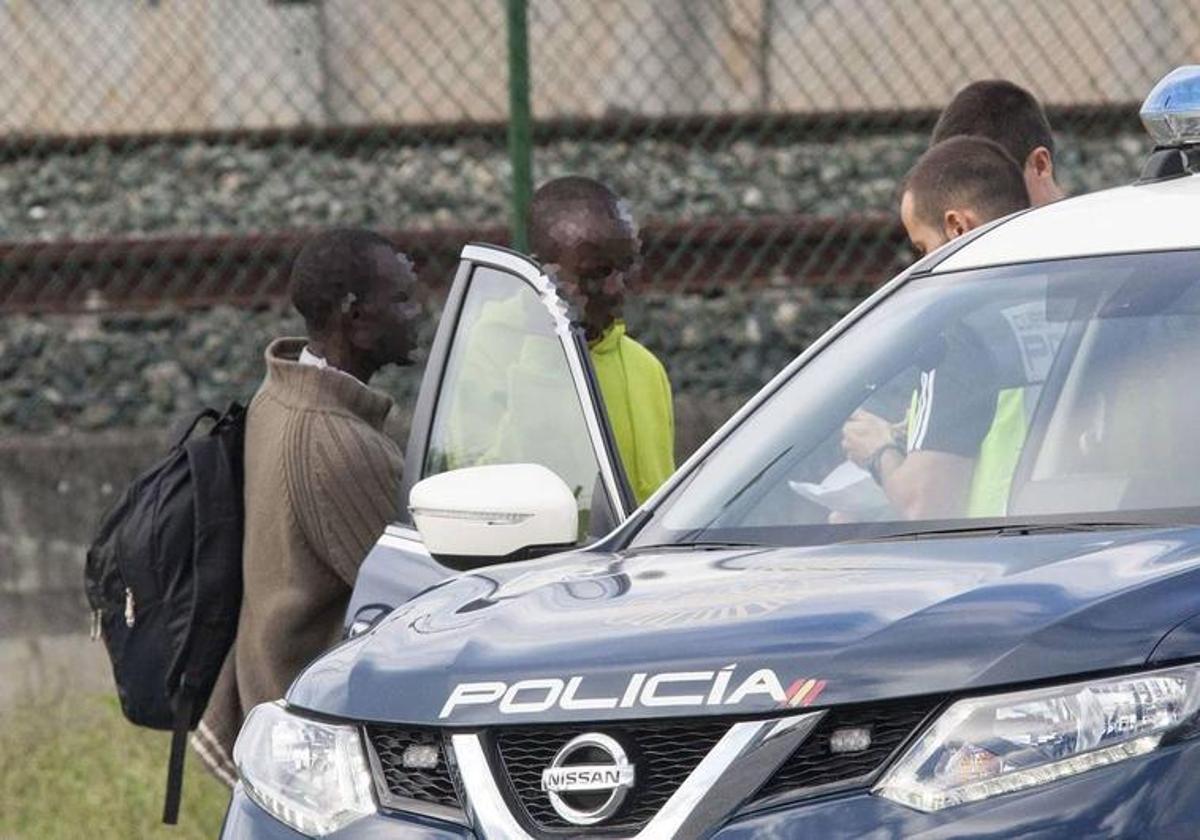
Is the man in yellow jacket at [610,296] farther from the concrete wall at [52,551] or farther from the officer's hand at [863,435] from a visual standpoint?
the concrete wall at [52,551]

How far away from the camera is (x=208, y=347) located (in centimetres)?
908

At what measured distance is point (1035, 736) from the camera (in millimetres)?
3137

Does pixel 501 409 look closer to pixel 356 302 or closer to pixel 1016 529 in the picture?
pixel 356 302

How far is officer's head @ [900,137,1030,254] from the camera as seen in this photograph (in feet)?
18.8

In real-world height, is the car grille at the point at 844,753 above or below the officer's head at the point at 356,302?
above

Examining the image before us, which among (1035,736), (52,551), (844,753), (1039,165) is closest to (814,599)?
(844,753)

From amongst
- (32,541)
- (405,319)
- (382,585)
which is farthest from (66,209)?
(382,585)

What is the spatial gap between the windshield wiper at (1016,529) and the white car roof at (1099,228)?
64 centimetres

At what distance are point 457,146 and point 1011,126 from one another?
177 inches

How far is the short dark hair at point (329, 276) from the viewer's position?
19.5 feet

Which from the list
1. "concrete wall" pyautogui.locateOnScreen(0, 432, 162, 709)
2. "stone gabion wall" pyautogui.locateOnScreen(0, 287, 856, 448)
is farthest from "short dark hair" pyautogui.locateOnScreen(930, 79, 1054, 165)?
"concrete wall" pyautogui.locateOnScreen(0, 432, 162, 709)

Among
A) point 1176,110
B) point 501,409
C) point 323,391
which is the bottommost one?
point 323,391

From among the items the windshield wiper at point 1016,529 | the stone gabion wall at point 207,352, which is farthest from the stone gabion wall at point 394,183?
the windshield wiper at point 1016,529

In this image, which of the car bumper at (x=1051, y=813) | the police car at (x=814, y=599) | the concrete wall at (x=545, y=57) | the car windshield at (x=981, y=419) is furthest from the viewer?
the concrete wall at (x=545, y=57)
